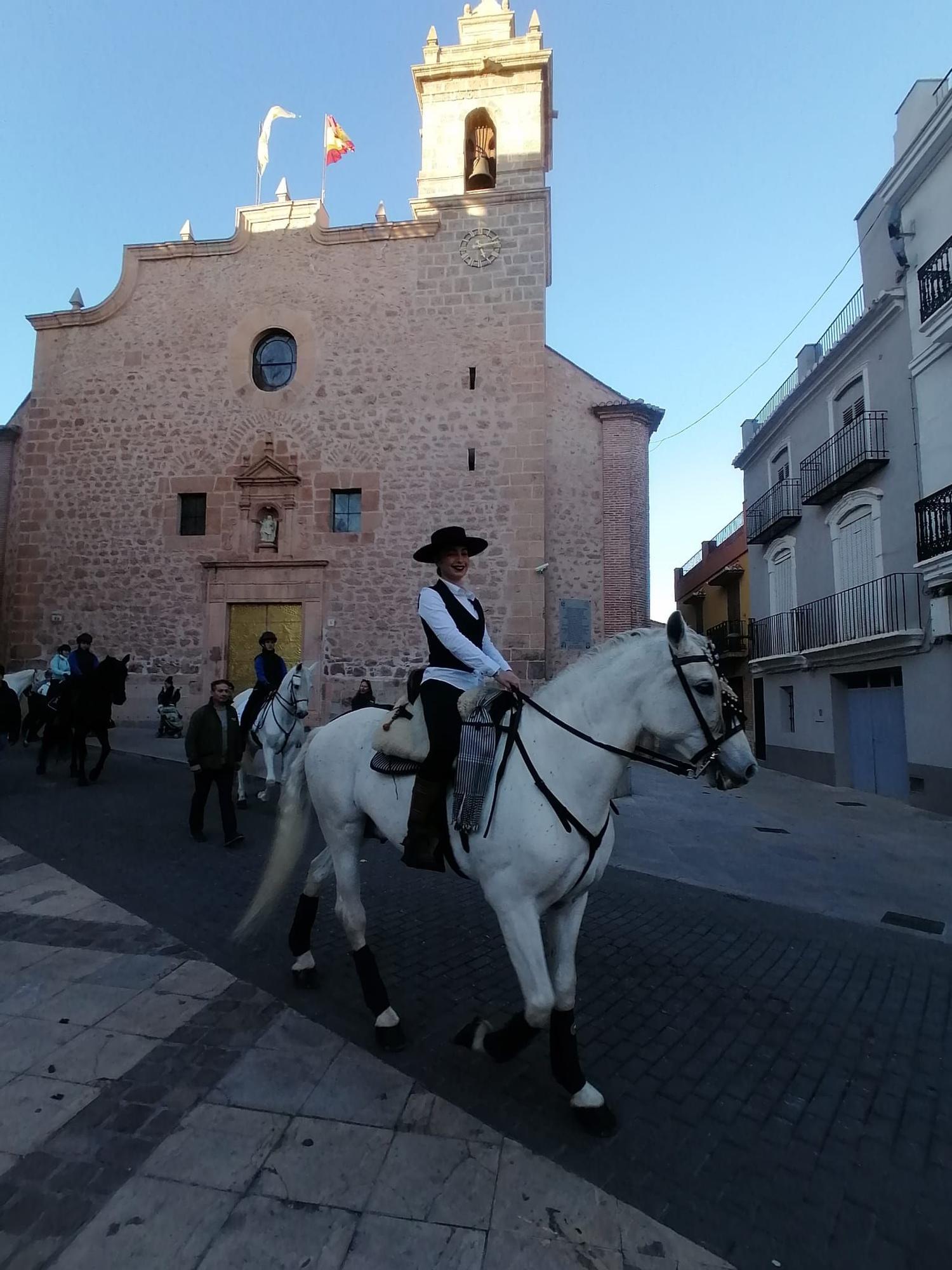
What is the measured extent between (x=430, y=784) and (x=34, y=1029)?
7.23 feet

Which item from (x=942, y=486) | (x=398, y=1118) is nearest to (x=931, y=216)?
(x=942, y=486)

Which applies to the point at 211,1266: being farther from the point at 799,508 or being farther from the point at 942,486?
the point at 799,508

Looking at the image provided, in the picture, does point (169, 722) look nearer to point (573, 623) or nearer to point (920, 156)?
point (573, 623)

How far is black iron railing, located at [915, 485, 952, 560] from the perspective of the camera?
11.5m

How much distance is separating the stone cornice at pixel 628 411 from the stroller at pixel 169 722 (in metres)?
12.4

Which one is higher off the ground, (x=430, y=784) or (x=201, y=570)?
(x=201, y=570)

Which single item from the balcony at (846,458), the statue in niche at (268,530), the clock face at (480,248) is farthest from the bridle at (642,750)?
the clock face at (480,248)

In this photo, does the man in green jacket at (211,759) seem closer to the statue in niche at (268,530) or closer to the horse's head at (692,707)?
the horse's head at (692,707)

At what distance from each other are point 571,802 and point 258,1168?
1.64 meters

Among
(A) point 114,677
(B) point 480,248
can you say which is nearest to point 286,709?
(A) point 114,677

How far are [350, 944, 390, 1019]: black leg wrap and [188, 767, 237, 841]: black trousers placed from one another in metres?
4.16

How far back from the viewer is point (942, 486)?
39.3 feet

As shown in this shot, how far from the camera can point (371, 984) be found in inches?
128

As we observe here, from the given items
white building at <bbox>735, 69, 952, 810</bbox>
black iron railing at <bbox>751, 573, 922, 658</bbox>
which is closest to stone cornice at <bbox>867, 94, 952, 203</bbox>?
white building at <bbox>735, 69, 952, 810</bbox>
